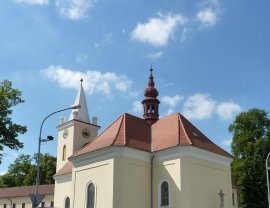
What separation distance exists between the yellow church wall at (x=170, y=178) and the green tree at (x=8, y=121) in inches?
464

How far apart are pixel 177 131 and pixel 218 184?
15.5 ft

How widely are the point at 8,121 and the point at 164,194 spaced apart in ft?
42.6

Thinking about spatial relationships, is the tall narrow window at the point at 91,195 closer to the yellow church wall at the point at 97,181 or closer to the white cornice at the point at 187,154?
the yellow church wall at the point at 97,181

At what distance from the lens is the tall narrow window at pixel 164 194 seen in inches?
1038

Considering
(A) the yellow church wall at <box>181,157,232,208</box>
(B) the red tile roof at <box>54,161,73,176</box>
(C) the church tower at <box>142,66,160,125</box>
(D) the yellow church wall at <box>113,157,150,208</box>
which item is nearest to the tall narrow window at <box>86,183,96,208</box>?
(D) the yellow church wall at <box>113,157,150,208</box>

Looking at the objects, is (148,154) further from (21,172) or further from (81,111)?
(21,172)

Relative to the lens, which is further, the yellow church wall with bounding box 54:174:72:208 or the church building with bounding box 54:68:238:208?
the yellow church wall with bounding box 54:174:72:208

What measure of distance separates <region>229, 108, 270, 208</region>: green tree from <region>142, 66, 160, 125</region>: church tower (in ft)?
45.1

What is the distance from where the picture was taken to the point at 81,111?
130 feet

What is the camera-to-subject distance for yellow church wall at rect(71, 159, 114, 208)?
1026 inches

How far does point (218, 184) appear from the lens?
28141mm

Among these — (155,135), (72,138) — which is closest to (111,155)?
(155,135)

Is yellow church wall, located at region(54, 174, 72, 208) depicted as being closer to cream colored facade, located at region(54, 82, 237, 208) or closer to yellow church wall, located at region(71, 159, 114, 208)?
yellow church wall, located at region(71, 159, 114, 208)

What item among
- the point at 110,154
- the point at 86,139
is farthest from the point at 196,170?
the point at 86,139
